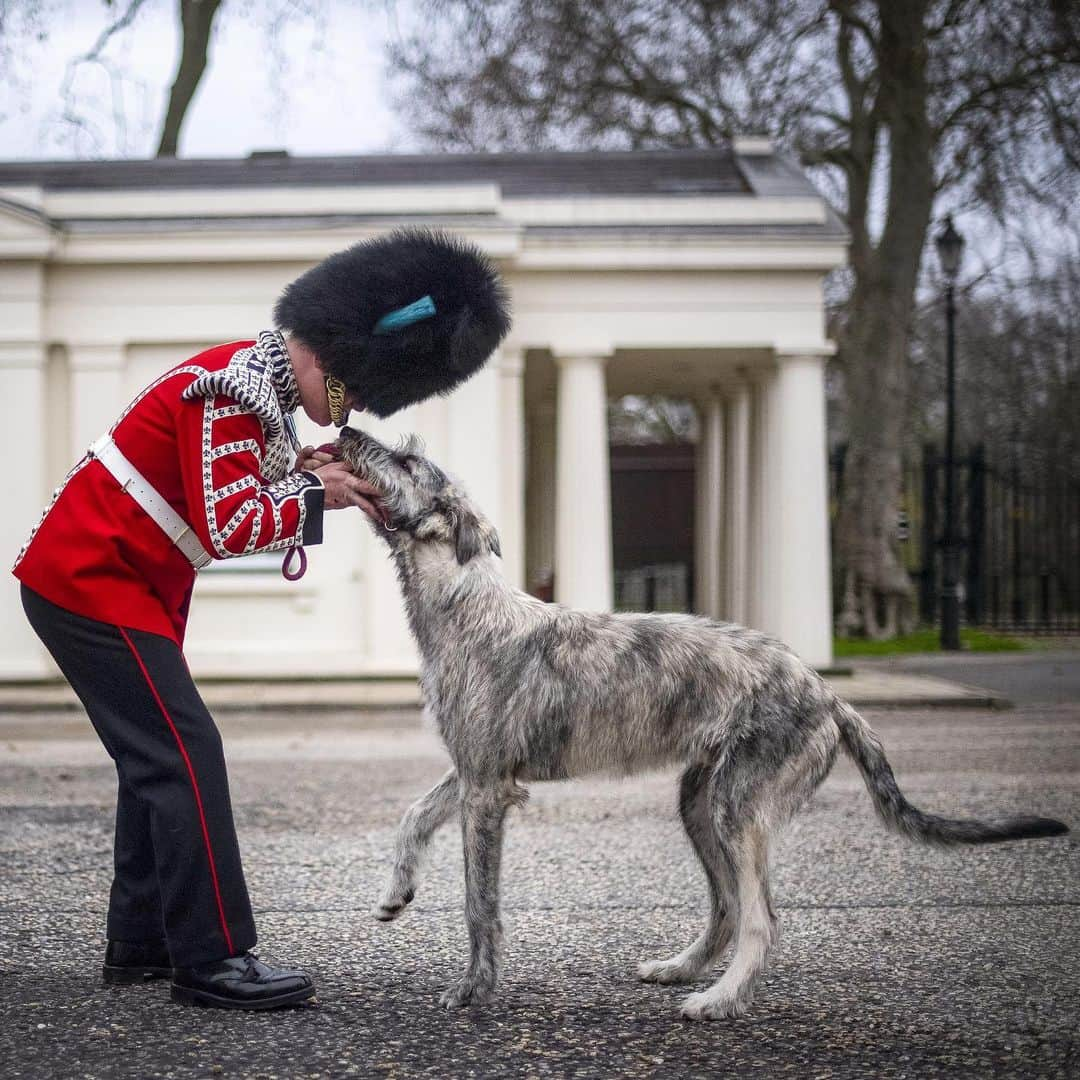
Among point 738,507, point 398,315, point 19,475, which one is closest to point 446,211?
point 19,475

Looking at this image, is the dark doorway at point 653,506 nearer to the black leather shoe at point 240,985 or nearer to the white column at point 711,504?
the white column at point 711,504

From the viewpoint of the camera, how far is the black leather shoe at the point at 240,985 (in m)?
4.24

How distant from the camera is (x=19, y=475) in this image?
1639cm

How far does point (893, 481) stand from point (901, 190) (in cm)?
460

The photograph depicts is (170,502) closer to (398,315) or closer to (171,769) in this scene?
(171,769)

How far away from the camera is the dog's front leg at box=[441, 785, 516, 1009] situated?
433 centimetres

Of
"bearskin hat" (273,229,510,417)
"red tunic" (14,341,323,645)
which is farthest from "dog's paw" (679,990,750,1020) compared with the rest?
"bearskin hat" (273,229,510,417)

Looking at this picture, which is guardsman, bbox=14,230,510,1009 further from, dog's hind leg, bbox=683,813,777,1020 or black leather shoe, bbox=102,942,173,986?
dog's hind leg, bbox=683,813,777,1020

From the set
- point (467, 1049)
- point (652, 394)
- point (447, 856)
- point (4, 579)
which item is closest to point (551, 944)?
point (467, 1049)

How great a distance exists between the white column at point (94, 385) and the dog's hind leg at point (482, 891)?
13.2 meters

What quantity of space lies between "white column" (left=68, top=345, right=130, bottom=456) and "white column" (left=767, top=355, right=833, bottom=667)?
7653 millimetres

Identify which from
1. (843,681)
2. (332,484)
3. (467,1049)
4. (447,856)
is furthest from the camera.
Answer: (843,681)

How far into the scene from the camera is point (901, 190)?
75.5ft

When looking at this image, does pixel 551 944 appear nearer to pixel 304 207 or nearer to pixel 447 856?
pixel 447 856
